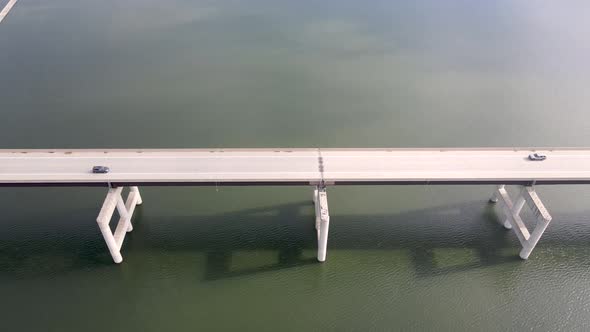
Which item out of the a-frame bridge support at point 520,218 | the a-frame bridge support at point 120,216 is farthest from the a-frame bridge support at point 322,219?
the a-frame bridge support at point 520,218

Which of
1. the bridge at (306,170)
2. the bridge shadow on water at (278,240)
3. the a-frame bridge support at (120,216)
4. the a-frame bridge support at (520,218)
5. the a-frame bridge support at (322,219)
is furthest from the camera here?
the bridge shadow on water at (278,240)

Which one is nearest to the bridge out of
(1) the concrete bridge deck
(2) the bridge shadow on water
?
(1) the concrete bridge deck

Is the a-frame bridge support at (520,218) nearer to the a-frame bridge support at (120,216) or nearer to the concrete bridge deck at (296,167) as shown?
the concrete bridge deck at (296,167)

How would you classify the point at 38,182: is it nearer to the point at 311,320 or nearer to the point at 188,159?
the point at 188,159

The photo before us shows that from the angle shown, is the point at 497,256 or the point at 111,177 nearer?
the point at 111,177

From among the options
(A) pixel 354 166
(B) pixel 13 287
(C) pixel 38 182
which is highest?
(A) pixel 354 166

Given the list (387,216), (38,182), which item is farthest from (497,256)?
(38,182)
